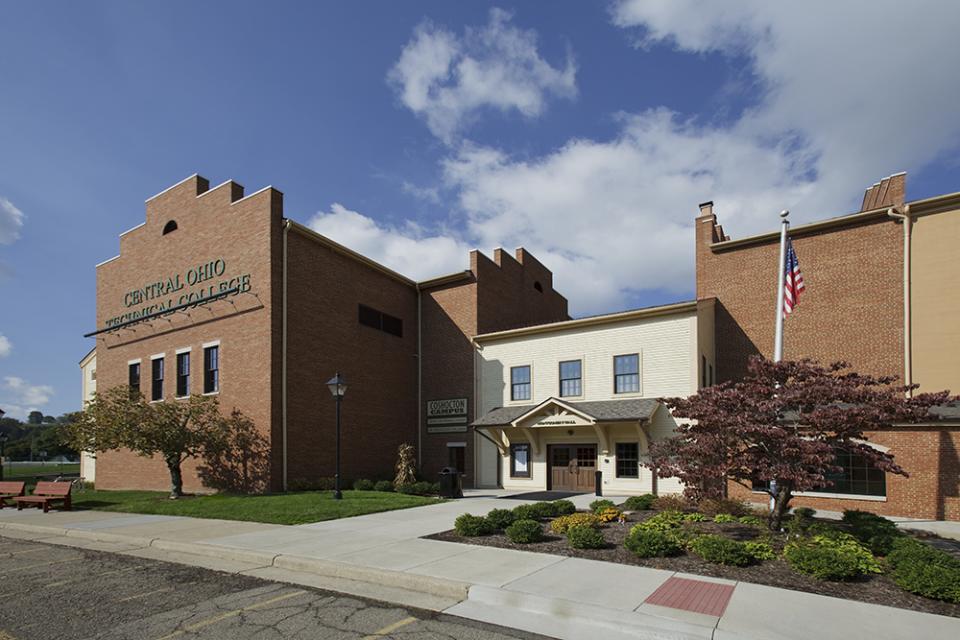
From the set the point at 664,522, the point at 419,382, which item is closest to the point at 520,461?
the point at 419,382

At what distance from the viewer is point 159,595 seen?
329 inches

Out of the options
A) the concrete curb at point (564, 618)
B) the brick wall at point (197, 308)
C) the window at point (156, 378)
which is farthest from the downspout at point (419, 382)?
the concrete curb at point (564, 618)

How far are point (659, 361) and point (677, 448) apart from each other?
40.7 ft

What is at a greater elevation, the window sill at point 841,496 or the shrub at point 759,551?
the shrub at point 759,551

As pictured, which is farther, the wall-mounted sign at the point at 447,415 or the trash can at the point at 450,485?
the wall-mounted sign at the point at 447,415

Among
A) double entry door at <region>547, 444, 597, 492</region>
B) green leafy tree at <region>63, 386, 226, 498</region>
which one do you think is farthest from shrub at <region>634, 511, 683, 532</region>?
green leafy tree at <region>63, 386, 226, 498</region>

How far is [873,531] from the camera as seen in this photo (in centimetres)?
1045

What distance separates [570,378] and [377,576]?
59.8ft

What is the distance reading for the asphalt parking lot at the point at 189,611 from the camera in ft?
21.8

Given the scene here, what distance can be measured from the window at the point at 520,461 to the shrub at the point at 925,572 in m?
18.2

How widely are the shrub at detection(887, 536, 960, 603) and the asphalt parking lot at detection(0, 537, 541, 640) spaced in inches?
201

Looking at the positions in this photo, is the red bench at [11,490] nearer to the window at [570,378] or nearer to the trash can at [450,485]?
the trash can at [450,485]

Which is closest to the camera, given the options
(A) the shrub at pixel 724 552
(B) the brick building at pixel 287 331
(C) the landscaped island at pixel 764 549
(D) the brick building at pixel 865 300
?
(C) the landscaped island at pixel 764 549

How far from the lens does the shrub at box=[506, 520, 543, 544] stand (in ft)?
36.1
